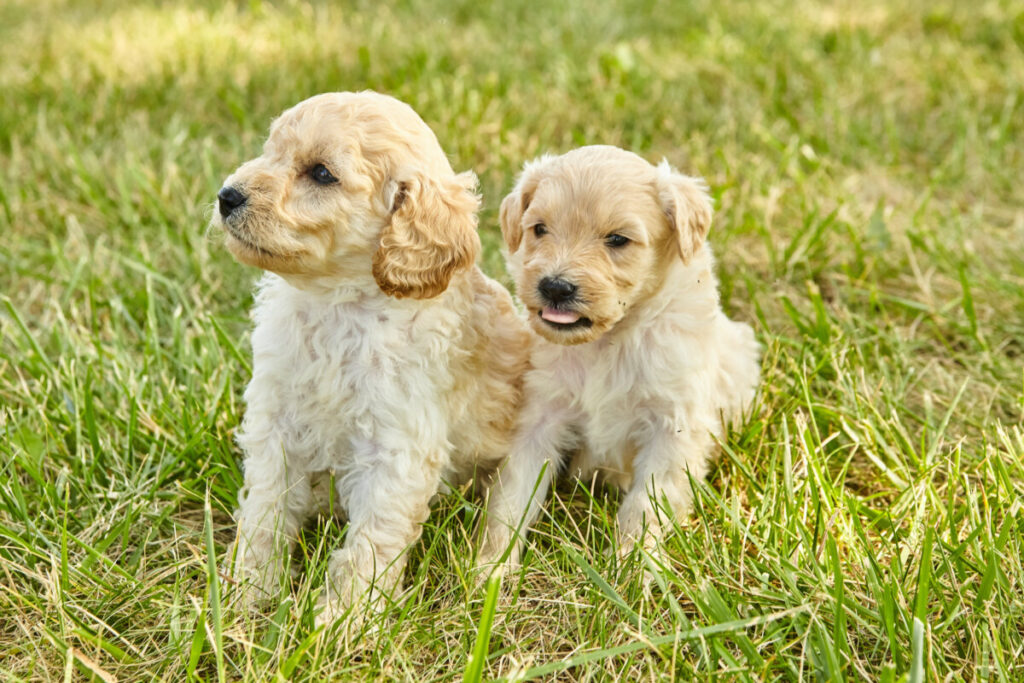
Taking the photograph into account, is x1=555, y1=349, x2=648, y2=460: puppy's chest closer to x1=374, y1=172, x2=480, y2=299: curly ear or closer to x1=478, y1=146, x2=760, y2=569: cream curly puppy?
x1=478, y1=146, x2=760, y2=569: cream curly puppy

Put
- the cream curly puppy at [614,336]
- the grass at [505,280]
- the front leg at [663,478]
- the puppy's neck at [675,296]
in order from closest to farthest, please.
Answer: the grass at [505,280]
the cream curly puppy at [614,336]
the front leg at [663,478]
the puppy's neck at [675,296]

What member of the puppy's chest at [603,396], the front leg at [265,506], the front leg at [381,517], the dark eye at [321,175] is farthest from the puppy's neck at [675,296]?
the front leg at [265,506]

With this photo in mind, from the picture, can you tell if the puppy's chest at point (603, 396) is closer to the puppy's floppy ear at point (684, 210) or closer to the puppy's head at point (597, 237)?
the puppy's head at point (597, 237)

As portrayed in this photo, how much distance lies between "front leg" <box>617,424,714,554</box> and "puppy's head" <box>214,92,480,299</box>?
3.18 ft

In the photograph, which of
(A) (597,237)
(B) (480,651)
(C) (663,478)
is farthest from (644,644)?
(A) (597,237)

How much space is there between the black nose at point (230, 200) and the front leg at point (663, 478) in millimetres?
1646

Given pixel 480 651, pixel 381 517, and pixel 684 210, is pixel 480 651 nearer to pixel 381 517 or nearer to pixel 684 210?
pixel 381 517

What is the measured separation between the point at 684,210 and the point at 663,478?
0.95m

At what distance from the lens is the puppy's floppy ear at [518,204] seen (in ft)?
11.3

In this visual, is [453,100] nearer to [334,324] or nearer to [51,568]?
[334,324]

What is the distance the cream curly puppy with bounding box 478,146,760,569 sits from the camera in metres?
3.18

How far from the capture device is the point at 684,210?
10.7 ft

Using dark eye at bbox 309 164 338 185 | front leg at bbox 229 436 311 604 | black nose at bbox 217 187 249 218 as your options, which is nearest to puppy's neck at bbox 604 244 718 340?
dark eye at bbox 309 164 338 185

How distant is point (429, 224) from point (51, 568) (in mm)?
1641
